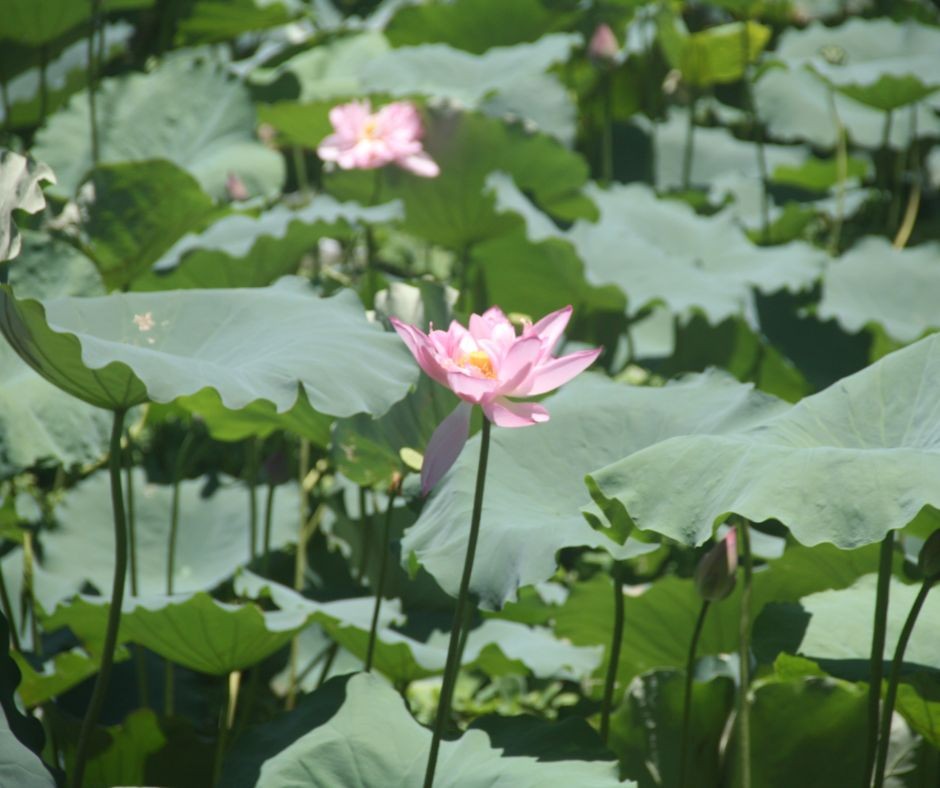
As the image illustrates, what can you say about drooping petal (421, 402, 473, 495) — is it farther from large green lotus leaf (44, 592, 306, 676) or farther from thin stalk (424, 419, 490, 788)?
large green lotus leaf (44, 592, 306, 676)

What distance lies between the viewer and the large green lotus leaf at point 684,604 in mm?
1452

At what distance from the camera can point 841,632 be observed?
4.30 feet

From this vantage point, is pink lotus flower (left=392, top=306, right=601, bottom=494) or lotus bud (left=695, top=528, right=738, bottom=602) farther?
lotus bud (left=695, top=528, right=738, bottom=602)

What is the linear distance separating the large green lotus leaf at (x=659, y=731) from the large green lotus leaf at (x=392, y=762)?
215mm

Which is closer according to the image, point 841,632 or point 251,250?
point 841,632

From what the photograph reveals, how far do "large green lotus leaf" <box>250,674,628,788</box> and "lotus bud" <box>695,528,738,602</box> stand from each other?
0.20m

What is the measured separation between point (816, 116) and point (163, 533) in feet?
7.26

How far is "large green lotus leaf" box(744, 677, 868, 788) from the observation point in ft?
4.32

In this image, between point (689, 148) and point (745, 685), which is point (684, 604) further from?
point (689, 148)

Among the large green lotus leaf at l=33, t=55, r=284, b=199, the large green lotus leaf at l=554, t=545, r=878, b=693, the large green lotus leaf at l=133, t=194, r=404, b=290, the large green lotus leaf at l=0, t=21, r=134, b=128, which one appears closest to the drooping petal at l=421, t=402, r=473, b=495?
the large green lotus leaf at l=554, t=545, r=878, b=693

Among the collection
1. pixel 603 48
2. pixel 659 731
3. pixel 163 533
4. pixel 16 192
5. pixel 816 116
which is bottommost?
pixel 163 533

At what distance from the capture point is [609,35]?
2943 mm

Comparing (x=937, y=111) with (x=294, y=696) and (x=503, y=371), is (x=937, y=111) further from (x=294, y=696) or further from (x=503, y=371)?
(x=503, y=371)

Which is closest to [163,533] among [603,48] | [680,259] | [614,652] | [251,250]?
[251,250]
